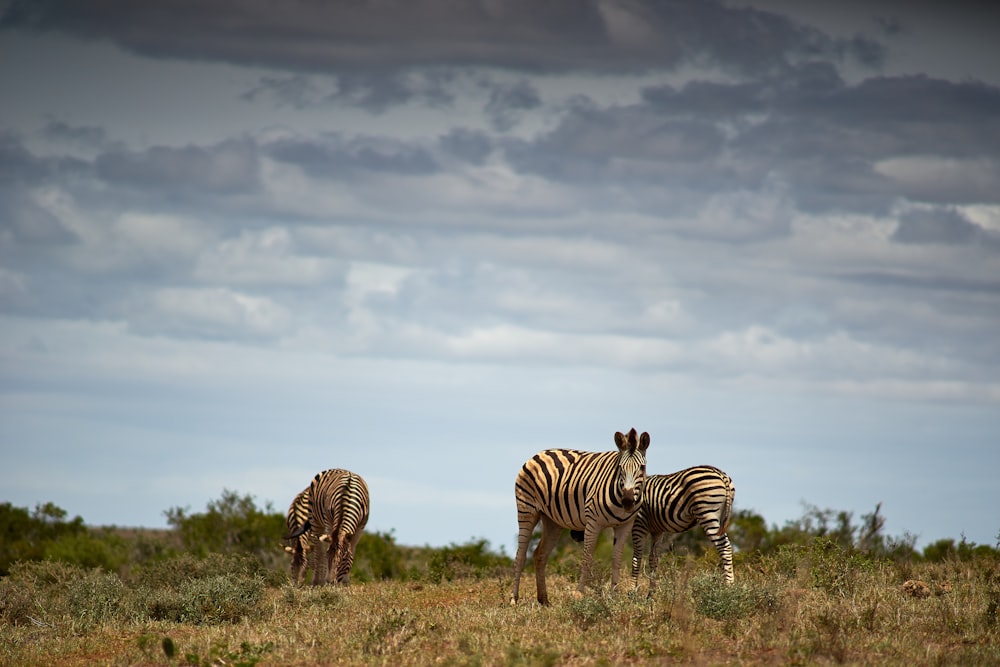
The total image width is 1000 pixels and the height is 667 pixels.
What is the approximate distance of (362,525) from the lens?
22.6 metres

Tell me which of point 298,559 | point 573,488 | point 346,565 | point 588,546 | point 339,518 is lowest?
point 346,565

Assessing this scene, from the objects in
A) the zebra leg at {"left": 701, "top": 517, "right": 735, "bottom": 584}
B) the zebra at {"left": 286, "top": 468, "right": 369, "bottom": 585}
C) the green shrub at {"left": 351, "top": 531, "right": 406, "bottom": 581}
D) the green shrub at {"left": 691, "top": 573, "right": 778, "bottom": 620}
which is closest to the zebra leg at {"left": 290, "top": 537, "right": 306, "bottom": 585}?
the zebra at {"left": 286, "top": 468, "right": 369, "bottom": 585}

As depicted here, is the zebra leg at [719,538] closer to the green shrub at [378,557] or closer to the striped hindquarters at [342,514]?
the striped hindquarters at [342,514]

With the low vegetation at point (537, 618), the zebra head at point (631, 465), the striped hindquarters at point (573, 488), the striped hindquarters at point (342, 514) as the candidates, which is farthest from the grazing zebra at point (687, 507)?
the striped hindquarters at point (342, 514)

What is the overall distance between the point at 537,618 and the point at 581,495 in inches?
92.7

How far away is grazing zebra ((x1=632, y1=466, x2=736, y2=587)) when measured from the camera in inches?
655

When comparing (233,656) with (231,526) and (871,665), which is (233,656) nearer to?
(871,665)

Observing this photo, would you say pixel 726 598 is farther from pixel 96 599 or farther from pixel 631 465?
pixel 96 599

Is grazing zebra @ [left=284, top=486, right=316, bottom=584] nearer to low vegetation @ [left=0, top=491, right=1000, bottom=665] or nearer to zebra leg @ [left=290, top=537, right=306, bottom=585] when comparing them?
zebra leg @ [left=290, top=537, right=306, bottom=585]

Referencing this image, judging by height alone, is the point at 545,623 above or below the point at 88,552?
below

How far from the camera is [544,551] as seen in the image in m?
16.5

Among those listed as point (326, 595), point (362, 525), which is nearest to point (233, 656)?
point (326, 595)

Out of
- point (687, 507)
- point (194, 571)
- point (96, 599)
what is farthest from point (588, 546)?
point (194, 571)

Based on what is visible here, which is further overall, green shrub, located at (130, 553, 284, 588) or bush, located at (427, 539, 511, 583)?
bush, located at (427, 539, 511, 583)
